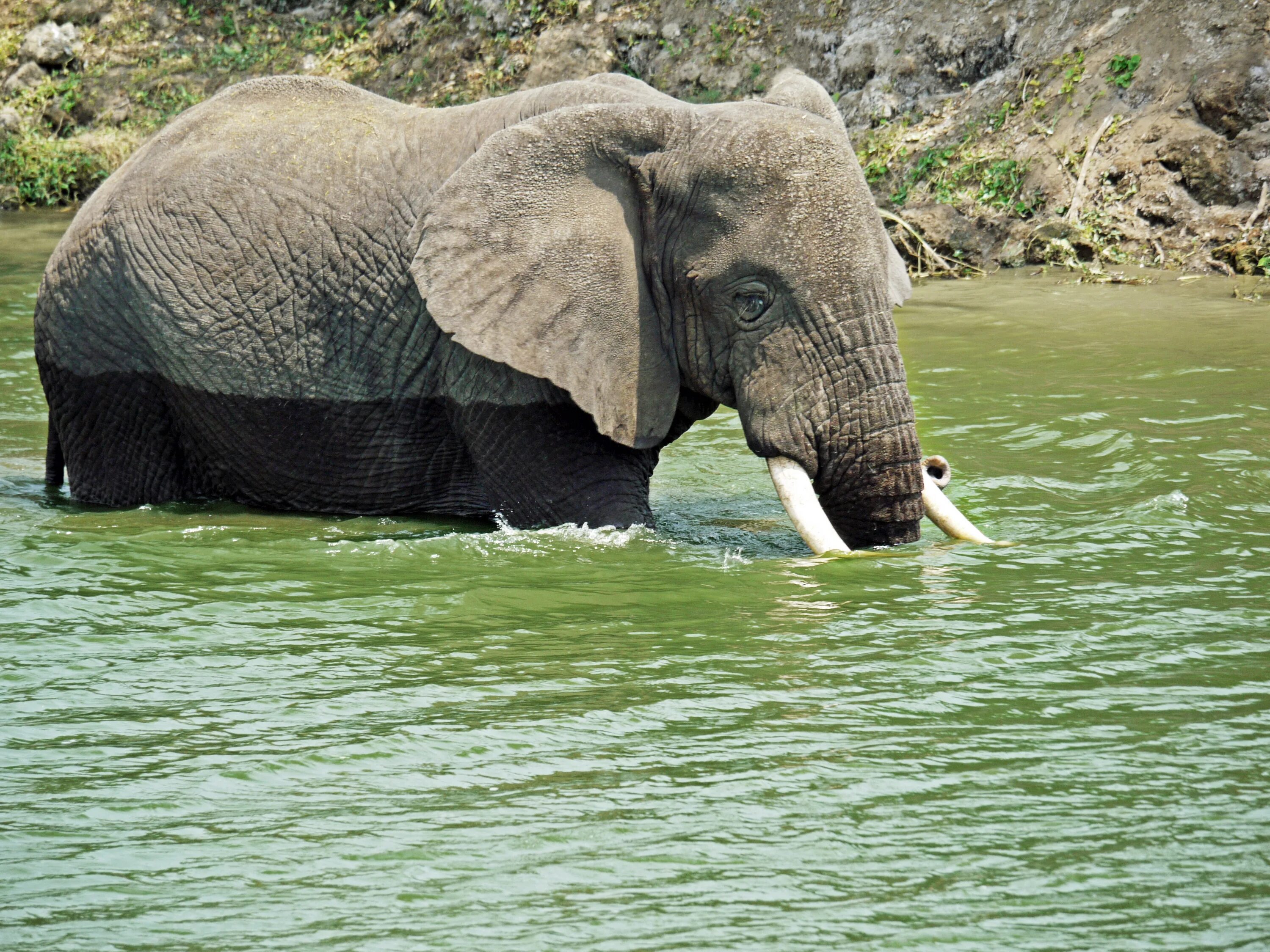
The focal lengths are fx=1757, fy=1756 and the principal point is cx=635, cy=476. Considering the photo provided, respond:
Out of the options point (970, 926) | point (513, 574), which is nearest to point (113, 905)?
point (970, 926)

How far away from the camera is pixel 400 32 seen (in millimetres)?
20844

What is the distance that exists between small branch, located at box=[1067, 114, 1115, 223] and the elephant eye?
29.2ft

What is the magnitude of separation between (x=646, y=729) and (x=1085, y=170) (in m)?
11.3

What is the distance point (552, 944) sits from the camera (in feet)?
12.0

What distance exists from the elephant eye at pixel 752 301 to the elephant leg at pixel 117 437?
2.74m

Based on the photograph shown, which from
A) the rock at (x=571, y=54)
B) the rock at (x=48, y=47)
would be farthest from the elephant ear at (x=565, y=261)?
the rock at (x=48, y=47)

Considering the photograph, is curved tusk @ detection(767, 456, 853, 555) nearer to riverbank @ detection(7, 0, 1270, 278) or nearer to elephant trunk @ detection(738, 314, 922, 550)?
elephant trunk @ detection(738, 314, 922, 550)

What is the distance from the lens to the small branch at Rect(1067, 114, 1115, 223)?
14781mm

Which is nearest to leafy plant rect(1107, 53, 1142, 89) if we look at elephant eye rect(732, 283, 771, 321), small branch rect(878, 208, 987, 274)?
small branch rect(878, 208, 987, 274)

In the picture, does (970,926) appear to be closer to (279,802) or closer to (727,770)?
(727,770)

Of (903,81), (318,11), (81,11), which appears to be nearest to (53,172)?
(81,11)

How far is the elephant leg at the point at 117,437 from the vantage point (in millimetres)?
7730

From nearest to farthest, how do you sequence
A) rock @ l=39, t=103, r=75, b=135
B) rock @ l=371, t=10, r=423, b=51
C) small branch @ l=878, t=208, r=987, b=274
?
small branch @ l=878, t=208, r=987, b=274 → rock @ l=371, t=10, r=423, b=51 → rock @ l=39, t=103, r=75, b=135

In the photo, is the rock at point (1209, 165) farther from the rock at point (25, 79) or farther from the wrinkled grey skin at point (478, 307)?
the rock at point (25, 79)
